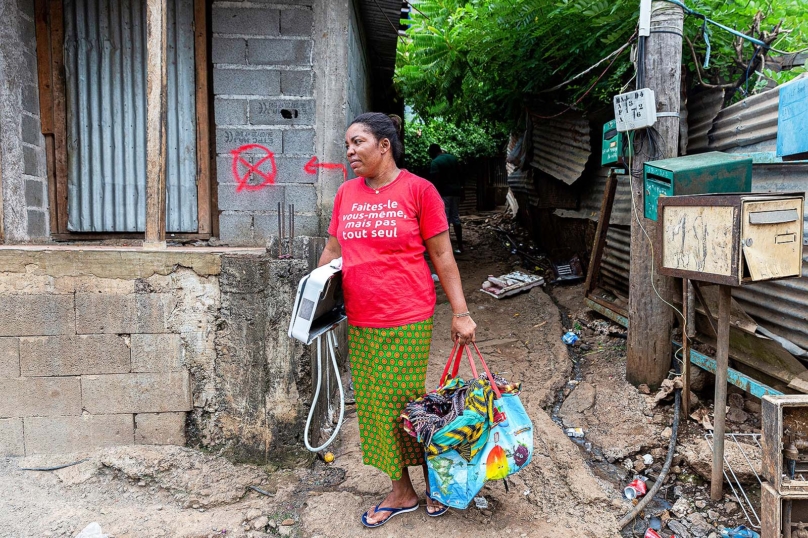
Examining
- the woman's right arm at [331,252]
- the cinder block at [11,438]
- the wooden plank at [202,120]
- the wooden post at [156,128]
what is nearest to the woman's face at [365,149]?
the woman's right arm at [331,252]

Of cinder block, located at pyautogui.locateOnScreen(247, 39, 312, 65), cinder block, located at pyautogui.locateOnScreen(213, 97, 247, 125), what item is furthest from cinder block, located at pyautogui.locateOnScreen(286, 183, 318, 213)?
cinder block, located at pyautogui.locateOnScreen(247, 39, 312, 65)

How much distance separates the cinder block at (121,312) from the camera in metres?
3.08

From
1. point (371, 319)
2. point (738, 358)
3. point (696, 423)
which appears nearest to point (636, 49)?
point (738, 358)

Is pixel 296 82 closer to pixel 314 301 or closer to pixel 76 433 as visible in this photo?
pixel 314 301

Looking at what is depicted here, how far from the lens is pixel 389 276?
2441 millimetres

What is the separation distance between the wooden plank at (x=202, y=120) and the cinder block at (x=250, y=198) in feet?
0.68

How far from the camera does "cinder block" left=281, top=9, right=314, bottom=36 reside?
13.1ft

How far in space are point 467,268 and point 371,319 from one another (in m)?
5.88

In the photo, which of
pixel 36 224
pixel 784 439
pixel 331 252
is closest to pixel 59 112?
pixel 36 224

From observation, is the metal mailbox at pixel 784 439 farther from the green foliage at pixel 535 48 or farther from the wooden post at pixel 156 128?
the wooden post at pixel 156 128

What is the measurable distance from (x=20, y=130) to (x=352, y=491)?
343 cm

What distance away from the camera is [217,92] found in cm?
403

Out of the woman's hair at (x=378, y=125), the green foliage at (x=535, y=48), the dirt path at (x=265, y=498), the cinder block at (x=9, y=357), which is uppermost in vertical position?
the green foliage at (x=535, y=48)

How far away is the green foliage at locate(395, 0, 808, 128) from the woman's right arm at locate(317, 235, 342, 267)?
342 cm
